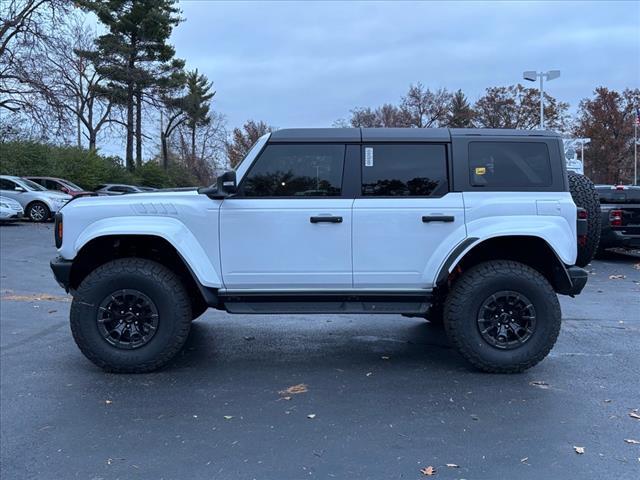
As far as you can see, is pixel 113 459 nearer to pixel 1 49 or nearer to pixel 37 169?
pixel 1 49

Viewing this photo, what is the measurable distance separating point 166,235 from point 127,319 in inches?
31.9

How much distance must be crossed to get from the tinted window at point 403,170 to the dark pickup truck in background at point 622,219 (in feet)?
27.2

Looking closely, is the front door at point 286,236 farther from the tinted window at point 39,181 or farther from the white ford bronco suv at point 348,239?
the tinted window at point 39,181

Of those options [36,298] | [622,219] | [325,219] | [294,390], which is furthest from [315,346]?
[622,219]

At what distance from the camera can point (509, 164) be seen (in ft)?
16.5

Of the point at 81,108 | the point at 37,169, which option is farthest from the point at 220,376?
the point at 81,108

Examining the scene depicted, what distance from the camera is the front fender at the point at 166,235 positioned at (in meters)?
4.84

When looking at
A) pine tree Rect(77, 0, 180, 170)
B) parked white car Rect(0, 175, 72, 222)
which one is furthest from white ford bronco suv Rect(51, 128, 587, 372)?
pine tree Rect(77, 0, 180, 170)

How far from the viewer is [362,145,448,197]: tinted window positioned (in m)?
5.00

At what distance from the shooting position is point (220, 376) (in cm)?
506

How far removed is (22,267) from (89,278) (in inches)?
297

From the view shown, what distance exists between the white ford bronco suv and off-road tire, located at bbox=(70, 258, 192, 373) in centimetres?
1

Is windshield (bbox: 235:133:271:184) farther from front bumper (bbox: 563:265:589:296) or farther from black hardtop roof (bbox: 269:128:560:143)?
front bumper (bbox: 563:265:589:296)

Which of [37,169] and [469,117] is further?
[469,117]
